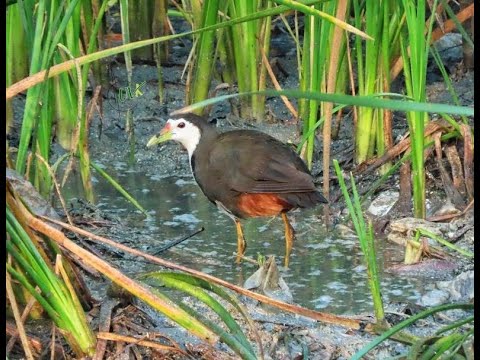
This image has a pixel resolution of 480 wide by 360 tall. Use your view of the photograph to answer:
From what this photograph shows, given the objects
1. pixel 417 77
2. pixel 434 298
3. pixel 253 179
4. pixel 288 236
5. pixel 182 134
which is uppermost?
pixel 417 77

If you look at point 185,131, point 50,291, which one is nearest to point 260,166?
point 185,131

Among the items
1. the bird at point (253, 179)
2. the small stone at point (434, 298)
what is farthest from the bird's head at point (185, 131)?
the small stone at point (434, 298)

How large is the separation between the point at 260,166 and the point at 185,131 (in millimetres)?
673

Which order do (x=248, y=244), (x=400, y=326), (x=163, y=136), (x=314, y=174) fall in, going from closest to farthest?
(x=400, y=326)
(x=248, y=244)
(x=163, y=136)
(x=314, y=174)

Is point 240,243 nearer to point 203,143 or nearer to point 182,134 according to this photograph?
point 203,143

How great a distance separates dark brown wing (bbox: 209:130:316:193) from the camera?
498 centimetres

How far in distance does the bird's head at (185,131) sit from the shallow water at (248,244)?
34 centimetres

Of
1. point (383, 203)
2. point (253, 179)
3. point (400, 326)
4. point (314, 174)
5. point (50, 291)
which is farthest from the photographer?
point (314, 174)

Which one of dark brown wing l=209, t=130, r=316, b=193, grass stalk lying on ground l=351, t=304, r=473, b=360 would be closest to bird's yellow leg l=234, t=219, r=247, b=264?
dark brown wing l=209, t=130, r=316, b=193

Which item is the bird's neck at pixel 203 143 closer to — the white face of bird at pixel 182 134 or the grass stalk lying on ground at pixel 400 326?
the white face of bird at pixel 182 134

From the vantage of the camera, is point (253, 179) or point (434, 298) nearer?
point (434, 298)

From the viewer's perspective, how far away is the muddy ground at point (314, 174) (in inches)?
152

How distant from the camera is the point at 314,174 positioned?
19.5 ft

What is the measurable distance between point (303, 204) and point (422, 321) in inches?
35.7
